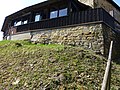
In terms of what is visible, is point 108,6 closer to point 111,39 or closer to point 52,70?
point 111,39

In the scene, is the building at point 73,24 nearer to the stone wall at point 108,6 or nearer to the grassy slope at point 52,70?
the stone wall at point 108,6

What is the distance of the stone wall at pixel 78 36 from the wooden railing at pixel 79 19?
1.46 feet

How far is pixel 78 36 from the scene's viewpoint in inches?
555

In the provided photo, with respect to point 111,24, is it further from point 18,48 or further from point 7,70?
point 7,70

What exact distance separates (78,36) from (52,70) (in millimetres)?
5239

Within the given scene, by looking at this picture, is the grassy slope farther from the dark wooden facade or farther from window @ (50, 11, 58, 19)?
window @ (50, 11, 58, 19)

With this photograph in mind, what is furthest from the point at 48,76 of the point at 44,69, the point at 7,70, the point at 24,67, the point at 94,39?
the point at 94,39

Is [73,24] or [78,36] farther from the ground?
[73,24]

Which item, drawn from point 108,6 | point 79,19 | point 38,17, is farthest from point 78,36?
point 108,6

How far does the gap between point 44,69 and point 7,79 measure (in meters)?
1.86

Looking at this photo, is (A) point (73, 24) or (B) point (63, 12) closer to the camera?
(A) point (73, 24)

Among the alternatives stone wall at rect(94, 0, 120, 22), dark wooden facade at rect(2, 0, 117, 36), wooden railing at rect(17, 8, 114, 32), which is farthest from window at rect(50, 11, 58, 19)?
stone wall at rect(94, 0, 120, 22)

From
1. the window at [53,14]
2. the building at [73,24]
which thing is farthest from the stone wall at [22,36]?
the window at [53,14]

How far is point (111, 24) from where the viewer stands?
589 inches
